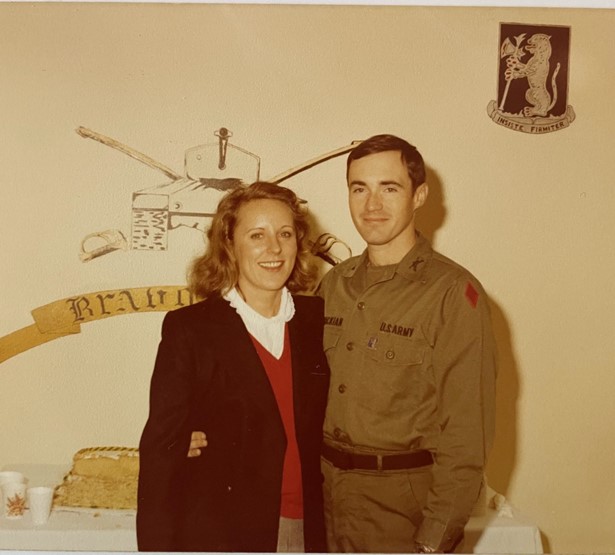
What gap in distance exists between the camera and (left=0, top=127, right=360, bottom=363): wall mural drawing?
81.5 inches

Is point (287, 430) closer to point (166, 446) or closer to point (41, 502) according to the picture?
point (166, 446)

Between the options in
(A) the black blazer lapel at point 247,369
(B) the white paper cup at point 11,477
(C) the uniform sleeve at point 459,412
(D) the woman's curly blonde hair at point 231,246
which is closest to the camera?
(C) the uniform sleeve at point 459,412

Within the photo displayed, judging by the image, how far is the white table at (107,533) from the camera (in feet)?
6.53

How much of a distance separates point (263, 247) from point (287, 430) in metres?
0.42

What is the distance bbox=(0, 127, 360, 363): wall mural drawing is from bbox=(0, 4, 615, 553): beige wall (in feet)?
0.07

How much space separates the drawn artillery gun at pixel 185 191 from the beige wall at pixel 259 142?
22 mm

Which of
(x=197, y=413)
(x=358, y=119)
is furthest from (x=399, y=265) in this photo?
(x=197, y=413)

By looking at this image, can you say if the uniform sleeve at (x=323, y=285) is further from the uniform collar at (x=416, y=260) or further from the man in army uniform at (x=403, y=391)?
the uniform collar at (x=416, y=260)

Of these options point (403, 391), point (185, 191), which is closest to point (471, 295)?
point (403, 391)

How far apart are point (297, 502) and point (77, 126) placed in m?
1.07

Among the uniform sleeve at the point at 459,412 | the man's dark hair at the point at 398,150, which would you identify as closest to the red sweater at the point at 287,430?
the uniform sleeve at the point at 459,412

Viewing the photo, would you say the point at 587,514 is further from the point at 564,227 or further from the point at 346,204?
the point at 346,204

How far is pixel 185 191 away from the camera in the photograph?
2.07 meters

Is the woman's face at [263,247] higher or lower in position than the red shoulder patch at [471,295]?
higher
